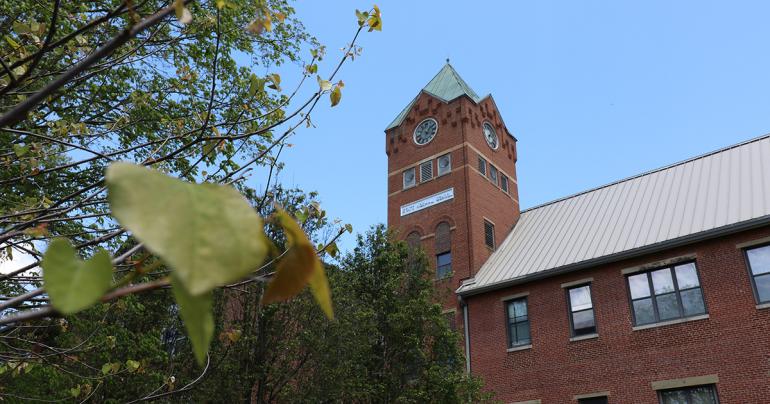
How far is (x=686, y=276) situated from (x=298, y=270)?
21.2 meters

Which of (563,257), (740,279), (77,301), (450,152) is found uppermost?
(450,152)

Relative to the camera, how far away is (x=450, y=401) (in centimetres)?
1559

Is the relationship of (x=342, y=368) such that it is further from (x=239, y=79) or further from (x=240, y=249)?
(x=240, y=249)

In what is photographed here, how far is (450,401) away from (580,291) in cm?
816

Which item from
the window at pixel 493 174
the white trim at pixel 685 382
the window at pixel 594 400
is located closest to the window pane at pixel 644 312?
the white trim at pixel 685 382

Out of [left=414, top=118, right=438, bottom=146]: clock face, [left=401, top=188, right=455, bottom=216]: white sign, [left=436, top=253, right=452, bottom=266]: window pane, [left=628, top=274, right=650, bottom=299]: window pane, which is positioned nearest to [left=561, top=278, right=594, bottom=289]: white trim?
[left=628, top=274, right=650, bottom=299]: window pane

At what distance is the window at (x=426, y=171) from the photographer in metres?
30.3

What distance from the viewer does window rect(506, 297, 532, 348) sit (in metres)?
22.0

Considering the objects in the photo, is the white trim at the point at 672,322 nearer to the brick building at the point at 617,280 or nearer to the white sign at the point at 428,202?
the brick building at the point at 617,280

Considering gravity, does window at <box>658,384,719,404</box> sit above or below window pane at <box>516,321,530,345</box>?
below

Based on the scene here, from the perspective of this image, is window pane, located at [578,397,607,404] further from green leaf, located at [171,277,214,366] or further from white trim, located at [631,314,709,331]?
green leaf, located at [171,277,214,366]

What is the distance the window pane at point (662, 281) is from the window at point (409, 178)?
13768mm

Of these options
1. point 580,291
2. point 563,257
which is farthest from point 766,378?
point 563,257

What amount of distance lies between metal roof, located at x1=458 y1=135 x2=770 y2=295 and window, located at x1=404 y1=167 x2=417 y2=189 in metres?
6.27
